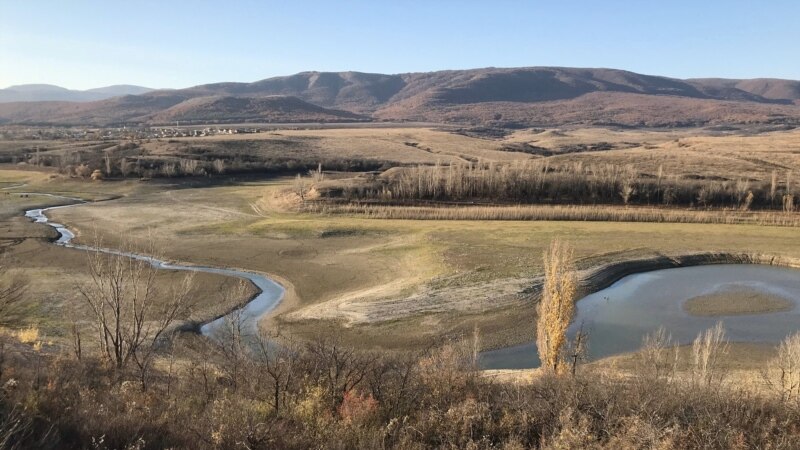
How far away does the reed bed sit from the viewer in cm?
6475

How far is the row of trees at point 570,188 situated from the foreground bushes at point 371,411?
57351mm

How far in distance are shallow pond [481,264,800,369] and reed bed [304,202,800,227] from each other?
18.1 m

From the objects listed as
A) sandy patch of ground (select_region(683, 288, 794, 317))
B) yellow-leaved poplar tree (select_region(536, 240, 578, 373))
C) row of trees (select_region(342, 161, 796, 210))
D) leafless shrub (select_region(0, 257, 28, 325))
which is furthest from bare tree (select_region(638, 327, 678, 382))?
row of trees (select_region(342, 161, 796, 210))

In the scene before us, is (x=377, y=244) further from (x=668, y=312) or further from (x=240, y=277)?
(x=668, y=312)

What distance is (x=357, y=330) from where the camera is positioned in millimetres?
31984

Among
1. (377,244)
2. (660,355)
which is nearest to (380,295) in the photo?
(377,244)

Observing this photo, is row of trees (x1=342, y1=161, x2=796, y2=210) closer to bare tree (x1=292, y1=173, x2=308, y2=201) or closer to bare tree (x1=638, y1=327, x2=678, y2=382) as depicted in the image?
bare tree (x1=292, y1=173, x2=308, y2=201)

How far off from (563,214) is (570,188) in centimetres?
1119

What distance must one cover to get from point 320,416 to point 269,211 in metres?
58.5

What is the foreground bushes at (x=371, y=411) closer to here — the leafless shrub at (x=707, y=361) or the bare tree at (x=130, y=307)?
the leafless shrub at (x=707, y=361)

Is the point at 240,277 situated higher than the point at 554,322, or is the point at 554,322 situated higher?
the point at 554,322

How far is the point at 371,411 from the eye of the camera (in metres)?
14.2

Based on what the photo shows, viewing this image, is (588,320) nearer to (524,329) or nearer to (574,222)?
(524,329)

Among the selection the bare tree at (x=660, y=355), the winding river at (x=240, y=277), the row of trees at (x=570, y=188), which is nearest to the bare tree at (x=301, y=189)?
the row of trees at (x=570, y=188)
